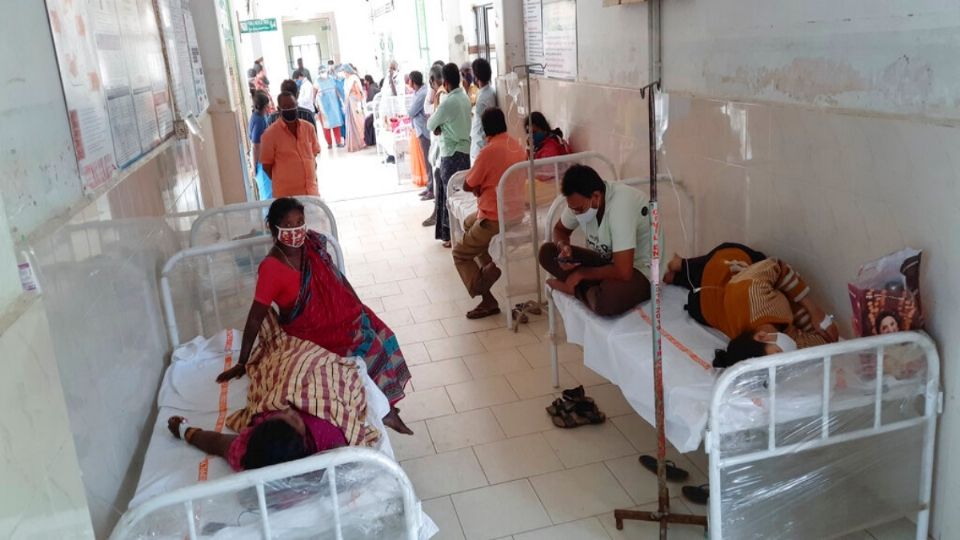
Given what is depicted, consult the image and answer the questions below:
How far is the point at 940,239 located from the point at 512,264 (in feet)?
9.15

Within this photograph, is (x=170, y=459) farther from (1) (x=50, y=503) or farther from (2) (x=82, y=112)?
(1) (x=50, y=503)

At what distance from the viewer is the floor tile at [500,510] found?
9.26 ft

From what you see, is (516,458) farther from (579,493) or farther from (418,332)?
(418,332)

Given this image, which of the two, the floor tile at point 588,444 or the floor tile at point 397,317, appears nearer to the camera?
the floor tile at point 588,444

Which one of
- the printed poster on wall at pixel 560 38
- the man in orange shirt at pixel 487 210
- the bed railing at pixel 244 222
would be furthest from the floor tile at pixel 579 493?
the printed poster on wall at pixel 560 38

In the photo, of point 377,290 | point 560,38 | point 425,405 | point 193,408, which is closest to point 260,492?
point 193,408

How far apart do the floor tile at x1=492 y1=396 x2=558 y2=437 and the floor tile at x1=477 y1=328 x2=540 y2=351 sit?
29.6 inches

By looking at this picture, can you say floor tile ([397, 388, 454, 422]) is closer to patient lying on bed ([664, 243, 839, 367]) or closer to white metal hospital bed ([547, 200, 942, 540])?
patient lying on bed ([664, 243, 839, 367])

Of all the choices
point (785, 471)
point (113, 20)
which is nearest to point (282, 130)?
point (113, 20)

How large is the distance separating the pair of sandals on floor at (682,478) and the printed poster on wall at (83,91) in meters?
2.22

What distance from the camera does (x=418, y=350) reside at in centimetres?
455

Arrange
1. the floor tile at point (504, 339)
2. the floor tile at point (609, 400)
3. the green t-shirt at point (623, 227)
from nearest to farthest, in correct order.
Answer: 1. the green t-shirt at point (623, 227)
2. the floor tile at point (609, 400)
3. the floor tile at point (504, 339)

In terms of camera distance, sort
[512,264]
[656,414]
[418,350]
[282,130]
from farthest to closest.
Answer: [282,130] → [512,264] → [418,350] → [656,414]

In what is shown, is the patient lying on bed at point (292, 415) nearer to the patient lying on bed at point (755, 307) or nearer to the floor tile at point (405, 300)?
the patient lying on bed at point (755, 307)
